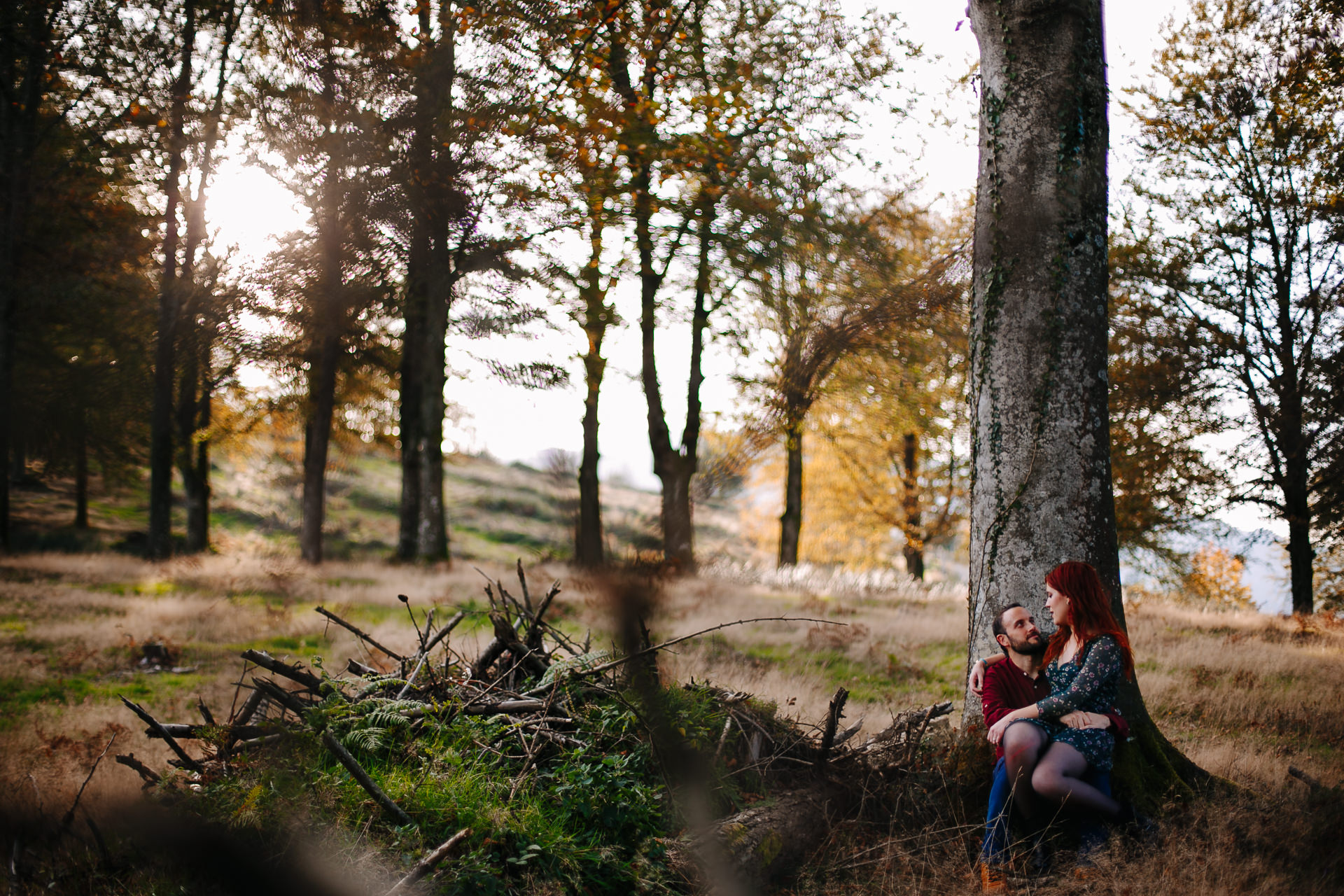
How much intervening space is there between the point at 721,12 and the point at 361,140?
6.61 m

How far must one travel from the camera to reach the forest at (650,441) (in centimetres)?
370

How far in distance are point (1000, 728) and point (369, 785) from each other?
3.07 meters

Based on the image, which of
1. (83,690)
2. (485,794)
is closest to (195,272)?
(83,690)

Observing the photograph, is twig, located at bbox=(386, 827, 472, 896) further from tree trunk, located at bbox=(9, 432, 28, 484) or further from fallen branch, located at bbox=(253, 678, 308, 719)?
tree trunk, located at bbox=(9, 432, 28, 484)

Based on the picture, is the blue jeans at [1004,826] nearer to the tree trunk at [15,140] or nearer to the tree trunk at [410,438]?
the tree trunk at [15,140]

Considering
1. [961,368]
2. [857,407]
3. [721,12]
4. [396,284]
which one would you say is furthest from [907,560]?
[396,284]

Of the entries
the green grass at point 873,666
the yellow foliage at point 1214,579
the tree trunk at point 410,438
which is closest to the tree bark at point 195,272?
the tree trunk at point 410,438

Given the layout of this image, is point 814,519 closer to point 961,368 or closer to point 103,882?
point 961,368

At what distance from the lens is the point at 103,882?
333cm

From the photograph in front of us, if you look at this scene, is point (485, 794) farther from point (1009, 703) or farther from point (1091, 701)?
point (1091, 701)

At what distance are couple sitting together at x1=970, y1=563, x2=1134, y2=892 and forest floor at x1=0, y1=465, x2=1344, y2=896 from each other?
0.19 m

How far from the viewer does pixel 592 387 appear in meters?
15.0

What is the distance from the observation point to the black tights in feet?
11.4

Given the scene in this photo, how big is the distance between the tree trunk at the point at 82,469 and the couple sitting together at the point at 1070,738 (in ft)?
32.8
